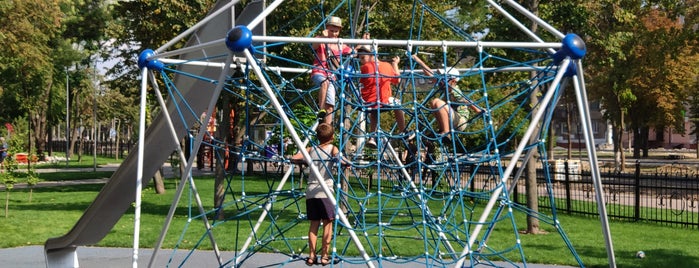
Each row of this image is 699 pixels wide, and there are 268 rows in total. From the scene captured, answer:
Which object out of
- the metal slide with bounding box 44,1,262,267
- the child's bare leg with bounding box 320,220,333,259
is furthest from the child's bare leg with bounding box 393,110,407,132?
the metal slide with bounding box 44,1,262,267

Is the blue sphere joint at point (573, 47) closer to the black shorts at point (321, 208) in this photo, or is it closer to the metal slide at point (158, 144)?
the black shorts at point (321, 208)

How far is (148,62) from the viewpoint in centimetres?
809

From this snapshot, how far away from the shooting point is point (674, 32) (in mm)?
16047

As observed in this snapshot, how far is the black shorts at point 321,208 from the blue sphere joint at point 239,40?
1950 millimetres

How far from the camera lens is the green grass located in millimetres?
11406

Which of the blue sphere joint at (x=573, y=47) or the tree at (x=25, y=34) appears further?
the tree at (x=25, y=34)

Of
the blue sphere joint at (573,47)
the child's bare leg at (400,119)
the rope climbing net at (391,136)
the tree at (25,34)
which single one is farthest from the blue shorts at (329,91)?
the tree at (25,34)

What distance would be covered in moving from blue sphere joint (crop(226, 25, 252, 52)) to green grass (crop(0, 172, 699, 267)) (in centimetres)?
281

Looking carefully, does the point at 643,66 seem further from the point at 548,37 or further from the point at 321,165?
the point at 321,165

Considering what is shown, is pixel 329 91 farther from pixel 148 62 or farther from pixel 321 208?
pixel 148 62

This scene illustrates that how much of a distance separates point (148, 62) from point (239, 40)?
6.81 feet

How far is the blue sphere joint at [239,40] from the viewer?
6340 mm

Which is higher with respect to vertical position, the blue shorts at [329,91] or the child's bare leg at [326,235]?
the blue shorts at [329,91]

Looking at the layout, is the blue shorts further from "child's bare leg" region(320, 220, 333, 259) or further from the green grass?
"child's bare leg" region(320, 220, 333, 259)
